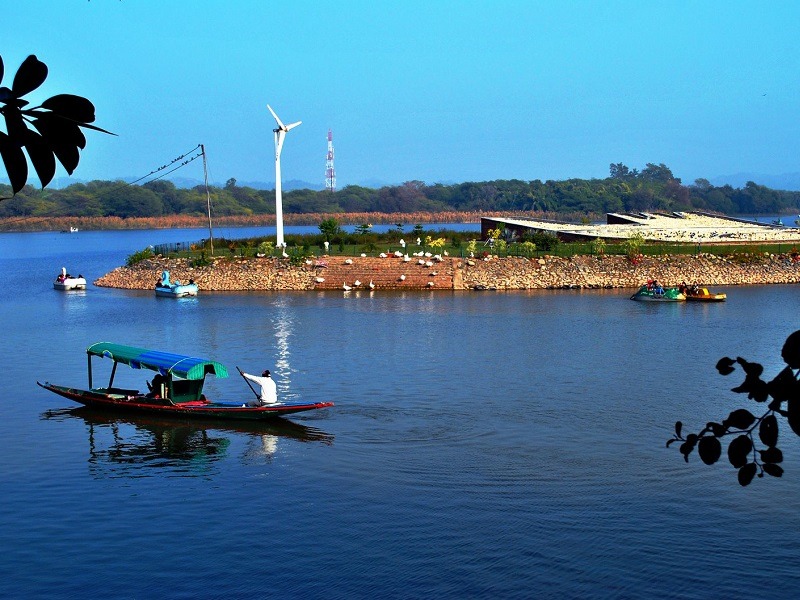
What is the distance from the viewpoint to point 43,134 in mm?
3449

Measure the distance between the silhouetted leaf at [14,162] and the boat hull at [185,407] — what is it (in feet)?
67.4

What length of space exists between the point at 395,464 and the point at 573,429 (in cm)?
503

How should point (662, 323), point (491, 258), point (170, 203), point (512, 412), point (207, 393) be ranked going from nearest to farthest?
point (512, 412) < point (207, 393) < point (662, 323) < point (491, 258) < point (170, 203)

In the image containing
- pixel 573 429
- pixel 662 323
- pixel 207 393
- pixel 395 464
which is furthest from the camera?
pixel 662 323

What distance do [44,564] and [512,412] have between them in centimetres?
1301

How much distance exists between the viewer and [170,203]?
18988cm

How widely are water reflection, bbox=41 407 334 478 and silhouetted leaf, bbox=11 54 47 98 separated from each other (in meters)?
18.0

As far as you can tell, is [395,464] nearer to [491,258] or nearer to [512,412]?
[512,412]

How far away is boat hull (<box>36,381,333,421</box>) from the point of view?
78.9ft

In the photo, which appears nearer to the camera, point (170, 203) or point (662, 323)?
point (662, 323)

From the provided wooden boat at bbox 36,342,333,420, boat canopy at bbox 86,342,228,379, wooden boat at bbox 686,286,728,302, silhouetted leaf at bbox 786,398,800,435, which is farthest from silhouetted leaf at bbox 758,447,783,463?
wooden boat at bbox 686,286,728,302

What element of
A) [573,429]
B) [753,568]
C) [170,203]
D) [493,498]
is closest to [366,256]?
[573,429]

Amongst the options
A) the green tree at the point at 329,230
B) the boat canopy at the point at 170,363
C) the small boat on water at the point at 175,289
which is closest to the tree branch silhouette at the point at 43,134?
the boat canopy at the point at 170,363

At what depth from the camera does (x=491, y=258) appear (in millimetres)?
59156
